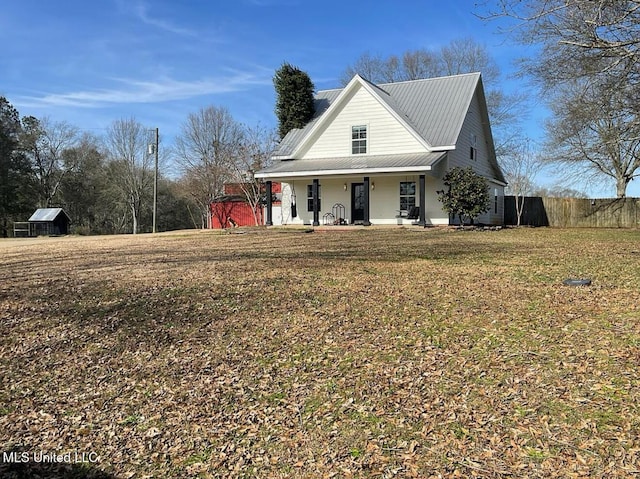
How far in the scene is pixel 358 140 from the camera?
1902 cm

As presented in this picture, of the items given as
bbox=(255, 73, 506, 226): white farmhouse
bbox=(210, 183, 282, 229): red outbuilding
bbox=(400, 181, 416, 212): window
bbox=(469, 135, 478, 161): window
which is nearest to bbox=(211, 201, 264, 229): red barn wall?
bbox=(210, 183, 282, 229): red outbuilding

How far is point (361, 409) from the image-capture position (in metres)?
3.01

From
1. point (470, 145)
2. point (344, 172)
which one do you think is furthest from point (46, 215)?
point (470, 145)

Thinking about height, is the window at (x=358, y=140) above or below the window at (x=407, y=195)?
above

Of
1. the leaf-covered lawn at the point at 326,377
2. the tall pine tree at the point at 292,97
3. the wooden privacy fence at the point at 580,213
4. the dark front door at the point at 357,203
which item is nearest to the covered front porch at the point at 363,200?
the dark front door at the point at 357,203

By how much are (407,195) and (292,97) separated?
6.97 metres

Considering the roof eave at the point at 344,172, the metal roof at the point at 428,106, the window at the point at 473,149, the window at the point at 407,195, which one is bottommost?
the window at the point at 407,195

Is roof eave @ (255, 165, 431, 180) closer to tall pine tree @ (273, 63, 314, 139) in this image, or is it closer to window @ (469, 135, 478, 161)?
tall pine tree @ (273, 63, 314, 139)

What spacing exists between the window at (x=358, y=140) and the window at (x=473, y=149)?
5.15m

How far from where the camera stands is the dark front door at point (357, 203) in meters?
19.5

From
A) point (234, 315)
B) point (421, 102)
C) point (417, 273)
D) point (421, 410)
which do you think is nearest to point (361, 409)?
point (421, 410)

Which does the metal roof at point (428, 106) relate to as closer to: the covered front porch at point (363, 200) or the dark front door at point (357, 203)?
the covered front porch at point (363, 200)

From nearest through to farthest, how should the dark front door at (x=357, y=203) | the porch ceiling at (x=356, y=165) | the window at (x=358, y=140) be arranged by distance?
the porch ceiling at (x=356, y=165) < the window at (x=358, y=140) < the dark front door at (x=357, y=203)

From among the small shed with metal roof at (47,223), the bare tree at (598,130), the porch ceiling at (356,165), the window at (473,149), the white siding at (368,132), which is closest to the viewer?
the bare tree at (598,130)
